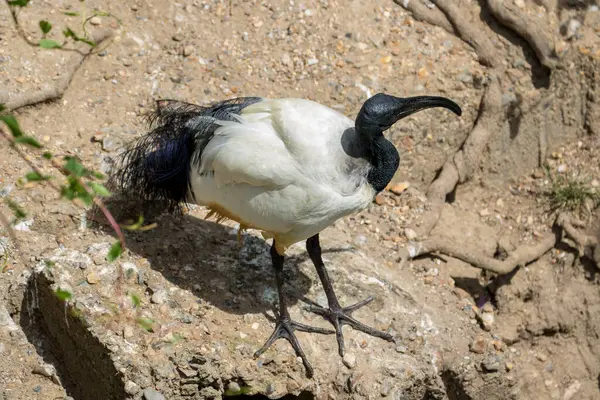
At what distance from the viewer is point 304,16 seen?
6.56 metres

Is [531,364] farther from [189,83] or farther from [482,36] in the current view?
[189,83]

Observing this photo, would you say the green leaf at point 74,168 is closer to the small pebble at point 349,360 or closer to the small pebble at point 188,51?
the small pebble at point 349,360

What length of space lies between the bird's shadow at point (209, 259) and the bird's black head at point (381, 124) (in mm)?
1176

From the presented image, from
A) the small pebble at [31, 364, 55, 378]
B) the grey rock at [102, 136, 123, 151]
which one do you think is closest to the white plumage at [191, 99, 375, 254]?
the grey rock at [102, 136, 123, 151]

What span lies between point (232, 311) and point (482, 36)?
3.50m

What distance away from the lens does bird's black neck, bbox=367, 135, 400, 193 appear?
4266mm

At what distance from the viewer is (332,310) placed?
5012mm

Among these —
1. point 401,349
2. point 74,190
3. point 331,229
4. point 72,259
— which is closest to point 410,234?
point 331,229

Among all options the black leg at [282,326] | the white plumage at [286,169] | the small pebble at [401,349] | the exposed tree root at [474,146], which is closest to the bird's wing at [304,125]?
the white plumage at [286,169]

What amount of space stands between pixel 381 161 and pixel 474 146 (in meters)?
2.59

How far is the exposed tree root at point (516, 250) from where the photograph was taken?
241 inches

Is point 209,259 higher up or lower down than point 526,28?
lower down

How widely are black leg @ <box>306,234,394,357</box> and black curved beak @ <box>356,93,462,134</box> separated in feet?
3.17

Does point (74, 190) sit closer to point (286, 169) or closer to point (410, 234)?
point (286, 169)
